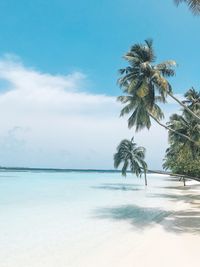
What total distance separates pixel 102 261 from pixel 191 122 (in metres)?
17.4

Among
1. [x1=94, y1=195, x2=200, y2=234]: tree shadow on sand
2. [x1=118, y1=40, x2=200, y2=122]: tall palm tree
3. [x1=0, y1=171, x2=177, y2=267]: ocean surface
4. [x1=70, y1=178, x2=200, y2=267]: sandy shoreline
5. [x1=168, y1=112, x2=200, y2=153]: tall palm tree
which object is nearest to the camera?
[x1=70, y1=178, x2=200, y2=267]: sandy shoreline

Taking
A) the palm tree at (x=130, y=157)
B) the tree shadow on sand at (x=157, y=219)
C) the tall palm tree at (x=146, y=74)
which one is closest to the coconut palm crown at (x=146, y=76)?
the tall palm tree at (x=146, y=74)

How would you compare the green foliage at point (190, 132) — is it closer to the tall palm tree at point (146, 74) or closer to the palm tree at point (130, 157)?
the tall palm tree at point (146, 74)

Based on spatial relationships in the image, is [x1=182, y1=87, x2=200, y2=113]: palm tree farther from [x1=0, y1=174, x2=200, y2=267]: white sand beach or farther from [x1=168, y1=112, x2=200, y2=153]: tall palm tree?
[x1=0, y1=174, x2=200, y2=267]: white sand beach

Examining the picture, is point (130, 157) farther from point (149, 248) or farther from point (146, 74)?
point (149, 248)

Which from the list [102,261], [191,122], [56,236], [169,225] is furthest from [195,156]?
[102,261]

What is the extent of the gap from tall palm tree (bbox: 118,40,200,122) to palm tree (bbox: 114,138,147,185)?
825 inches

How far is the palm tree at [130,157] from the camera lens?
39688mm

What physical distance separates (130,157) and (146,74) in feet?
75.0

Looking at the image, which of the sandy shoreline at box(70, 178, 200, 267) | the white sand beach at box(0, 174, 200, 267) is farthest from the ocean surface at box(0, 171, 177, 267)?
the sandy shoreline at box(70, 178, 200, 267)

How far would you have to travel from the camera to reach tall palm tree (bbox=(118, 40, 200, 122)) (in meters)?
17.4

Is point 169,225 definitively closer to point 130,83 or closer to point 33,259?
point 33,259

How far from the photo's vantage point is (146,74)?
18.0 metres

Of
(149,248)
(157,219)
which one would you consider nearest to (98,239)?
(149,248)
